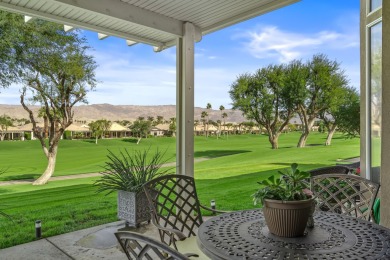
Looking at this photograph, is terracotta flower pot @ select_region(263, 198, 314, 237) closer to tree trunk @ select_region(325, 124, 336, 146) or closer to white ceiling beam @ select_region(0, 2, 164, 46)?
white ceiling beam @ select_region(0, 2, 164, 46)

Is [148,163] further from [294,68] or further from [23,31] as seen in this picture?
[294,68]

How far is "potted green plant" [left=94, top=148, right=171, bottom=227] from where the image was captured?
3.57 meters

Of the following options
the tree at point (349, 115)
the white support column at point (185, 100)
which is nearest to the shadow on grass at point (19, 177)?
the white support column at point (185, 100)

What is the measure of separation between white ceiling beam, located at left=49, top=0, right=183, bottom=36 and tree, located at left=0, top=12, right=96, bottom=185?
3.23 meters

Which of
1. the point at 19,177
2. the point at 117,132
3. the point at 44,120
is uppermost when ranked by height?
the point at 44,120

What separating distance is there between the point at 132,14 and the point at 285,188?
101 inches

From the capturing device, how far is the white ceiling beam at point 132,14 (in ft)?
9.50

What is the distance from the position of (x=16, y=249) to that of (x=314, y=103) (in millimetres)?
9440

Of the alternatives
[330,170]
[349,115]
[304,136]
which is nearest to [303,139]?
[304,136]

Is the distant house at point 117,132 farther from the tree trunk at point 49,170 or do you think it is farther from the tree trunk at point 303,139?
the tree trunk at point 303,139

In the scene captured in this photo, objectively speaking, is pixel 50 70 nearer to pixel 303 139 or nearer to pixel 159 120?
pixel 159 120

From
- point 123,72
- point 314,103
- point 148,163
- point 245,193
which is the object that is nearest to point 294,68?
point 314,103

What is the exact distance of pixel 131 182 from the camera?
3.77 metres

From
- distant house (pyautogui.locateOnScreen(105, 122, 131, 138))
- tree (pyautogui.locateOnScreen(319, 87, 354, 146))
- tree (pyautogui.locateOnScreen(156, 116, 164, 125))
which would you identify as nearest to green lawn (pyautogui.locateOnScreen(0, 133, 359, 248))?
distant house (pyautogui.locateOnScreen(105, 122, 131, 138))
